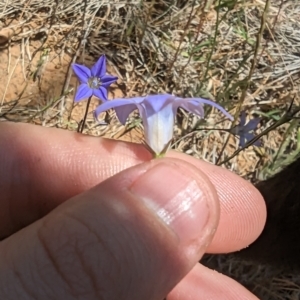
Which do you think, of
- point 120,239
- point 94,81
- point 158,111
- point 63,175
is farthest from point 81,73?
point 120,239

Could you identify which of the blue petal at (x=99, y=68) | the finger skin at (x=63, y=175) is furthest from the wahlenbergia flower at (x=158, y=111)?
the blue petal at (x=99, y=68)

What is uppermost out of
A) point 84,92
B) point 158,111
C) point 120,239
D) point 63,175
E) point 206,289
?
point 158,111

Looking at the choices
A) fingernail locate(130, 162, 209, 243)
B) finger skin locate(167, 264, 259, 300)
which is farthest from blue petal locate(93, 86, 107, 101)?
finger skin locate(167, 264, 259, 300)

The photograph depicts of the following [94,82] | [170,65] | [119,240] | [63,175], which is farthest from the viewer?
[170,65]

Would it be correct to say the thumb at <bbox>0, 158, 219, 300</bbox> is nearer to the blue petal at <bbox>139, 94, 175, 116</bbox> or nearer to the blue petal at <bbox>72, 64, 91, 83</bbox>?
the blue petal at <bbox>139, 94, 175, 116</bbox>

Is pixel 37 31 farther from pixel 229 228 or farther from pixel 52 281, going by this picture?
pixel 52 281

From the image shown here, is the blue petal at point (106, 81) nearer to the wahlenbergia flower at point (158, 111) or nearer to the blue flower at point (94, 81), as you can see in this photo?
the blue flower at point (94, 81)

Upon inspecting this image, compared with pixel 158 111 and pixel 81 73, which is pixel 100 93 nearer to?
pixel 81 73
